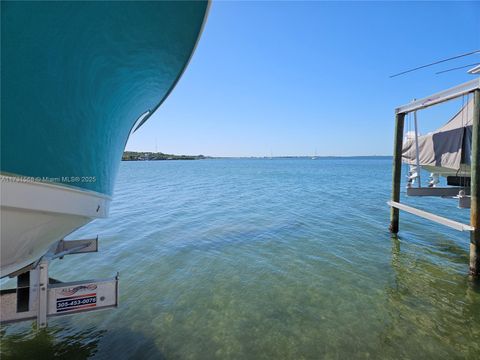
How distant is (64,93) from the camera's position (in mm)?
2459

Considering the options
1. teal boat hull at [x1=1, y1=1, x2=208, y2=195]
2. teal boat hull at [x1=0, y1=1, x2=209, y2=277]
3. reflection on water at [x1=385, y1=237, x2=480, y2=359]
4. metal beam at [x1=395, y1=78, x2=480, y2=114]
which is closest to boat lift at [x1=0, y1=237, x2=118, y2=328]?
teal boat hull at [x1=0, y1=1, x2=209, y2=277]

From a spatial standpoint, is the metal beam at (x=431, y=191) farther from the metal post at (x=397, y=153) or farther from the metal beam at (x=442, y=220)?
the metal post at (x=397, y=153)

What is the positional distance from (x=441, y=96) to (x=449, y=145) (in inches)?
70.7

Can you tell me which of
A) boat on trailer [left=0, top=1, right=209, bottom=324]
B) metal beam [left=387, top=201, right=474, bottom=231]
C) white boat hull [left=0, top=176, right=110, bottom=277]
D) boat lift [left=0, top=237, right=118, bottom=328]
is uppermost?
boat on trailer [left=0, top=1, right=209, bottom=324]

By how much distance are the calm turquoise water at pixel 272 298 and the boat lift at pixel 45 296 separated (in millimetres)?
1227

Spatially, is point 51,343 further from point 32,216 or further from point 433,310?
point 433,310

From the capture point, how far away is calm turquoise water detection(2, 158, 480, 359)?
425 cm

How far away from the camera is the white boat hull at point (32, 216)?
230 cm

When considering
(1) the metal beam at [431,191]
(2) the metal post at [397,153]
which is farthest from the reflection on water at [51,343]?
(2) the metal post at [397,153]

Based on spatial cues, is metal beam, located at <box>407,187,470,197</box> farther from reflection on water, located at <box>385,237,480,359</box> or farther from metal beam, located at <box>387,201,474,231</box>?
reflection on water, located at <box>385,237,480,359</box>

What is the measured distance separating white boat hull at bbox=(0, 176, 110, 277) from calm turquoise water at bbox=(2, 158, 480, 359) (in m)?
2.16

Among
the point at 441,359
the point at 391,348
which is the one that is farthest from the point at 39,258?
the point at 441,359

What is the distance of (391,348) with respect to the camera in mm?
4199

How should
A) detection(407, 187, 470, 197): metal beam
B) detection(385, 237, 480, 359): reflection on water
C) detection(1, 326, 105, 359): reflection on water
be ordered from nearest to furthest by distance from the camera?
detection(1, 326, 105, 359): reflection on water → detection(385, 237, 480, 359): reflection on water → detection(407, 187, 470, 197): metal beam
